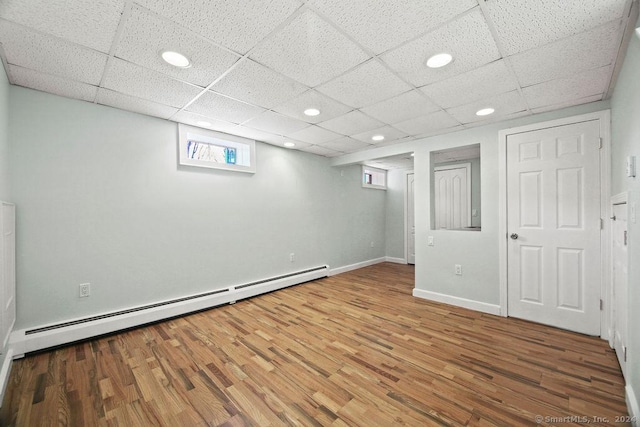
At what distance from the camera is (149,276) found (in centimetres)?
300

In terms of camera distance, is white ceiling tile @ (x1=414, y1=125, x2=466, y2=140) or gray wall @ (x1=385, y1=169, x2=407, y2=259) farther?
gray wall @ (x1=385, y1=169, x2=407, y2=259)

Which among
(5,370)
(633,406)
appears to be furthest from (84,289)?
(633,406)

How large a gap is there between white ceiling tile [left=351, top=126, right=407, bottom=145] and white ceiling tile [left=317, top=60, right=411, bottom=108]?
36.6 inches

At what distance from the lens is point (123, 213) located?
2836 millimetres

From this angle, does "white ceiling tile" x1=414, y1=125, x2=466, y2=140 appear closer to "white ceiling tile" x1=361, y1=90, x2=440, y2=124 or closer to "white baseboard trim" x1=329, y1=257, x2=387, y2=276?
"white ceiling tile" x1=361, y1=90, x2=440, y2=124

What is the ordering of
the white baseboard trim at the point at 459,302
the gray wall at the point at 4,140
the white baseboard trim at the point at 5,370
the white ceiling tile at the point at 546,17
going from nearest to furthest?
the white ceiling tile at the point at 546,17 < the white baseboard trim at the point at 5,370 < the gray wall at the point at 4,140 < the white baseboard trim at the point at 459,302

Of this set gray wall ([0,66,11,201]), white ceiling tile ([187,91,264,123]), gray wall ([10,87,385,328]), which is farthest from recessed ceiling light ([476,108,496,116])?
gray wall ([0,66,11,201])

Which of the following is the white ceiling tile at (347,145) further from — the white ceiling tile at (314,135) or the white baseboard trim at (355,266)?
the white baseboard trim at (355,266)

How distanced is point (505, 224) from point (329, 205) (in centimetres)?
302

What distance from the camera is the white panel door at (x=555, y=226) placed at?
2.62m

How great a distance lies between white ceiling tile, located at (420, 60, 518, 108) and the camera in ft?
6.73

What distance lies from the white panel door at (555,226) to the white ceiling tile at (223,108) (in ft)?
10.3

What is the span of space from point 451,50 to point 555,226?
2362mm

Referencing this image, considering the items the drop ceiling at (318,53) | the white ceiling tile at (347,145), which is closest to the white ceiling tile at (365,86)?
the drop ceiling at (318,53)
